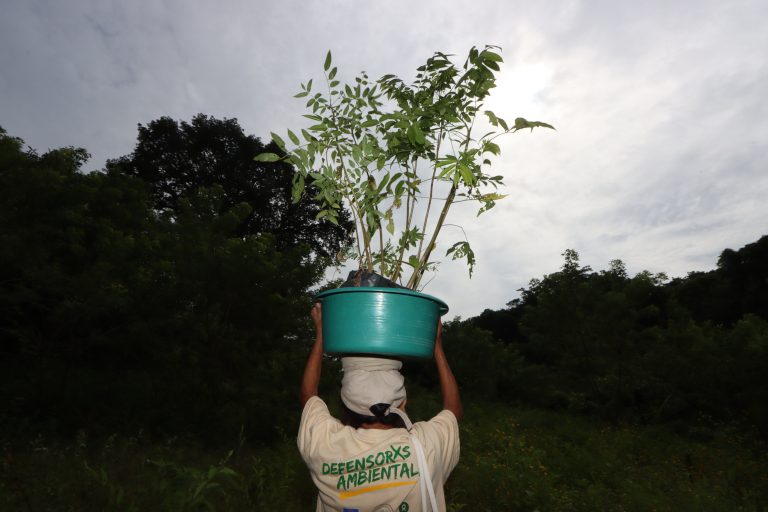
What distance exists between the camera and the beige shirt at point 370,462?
4.50 feet

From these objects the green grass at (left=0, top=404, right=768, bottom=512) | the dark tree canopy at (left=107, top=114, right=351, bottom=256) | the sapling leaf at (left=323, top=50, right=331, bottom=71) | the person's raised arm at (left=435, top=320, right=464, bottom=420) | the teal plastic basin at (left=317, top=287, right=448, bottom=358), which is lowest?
the green grass at (left=0, top=404, right=768, bottom=512)

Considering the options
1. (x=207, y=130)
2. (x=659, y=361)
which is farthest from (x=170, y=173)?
(x=659, y=361)

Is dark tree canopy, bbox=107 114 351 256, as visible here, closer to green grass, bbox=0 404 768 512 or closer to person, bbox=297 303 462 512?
green grass, bbox=0 404 768 512

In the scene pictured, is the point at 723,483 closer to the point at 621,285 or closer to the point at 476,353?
the point at 621,285

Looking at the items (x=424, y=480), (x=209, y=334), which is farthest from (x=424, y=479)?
(x=209, y=334)

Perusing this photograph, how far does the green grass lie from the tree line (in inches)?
35.3

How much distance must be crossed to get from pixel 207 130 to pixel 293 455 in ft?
52.5

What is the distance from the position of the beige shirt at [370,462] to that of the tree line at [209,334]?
1085 millimetres

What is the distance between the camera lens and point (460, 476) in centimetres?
616

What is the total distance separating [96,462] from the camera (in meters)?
5.25

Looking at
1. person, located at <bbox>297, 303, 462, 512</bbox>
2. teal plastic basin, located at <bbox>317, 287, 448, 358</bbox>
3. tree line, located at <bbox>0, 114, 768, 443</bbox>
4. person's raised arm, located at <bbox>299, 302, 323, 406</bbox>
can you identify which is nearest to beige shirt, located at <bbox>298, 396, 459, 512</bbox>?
person, located at <bbox>297, 303, 462, 512</bbox>

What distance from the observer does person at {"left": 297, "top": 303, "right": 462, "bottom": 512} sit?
4.50 ft

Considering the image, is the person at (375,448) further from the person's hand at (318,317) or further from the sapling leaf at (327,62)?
the sapling leaf at (327,62)

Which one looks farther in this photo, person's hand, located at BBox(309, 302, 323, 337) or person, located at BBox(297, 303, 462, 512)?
person's hand, located at BBox(309, 302, 323, 337)
